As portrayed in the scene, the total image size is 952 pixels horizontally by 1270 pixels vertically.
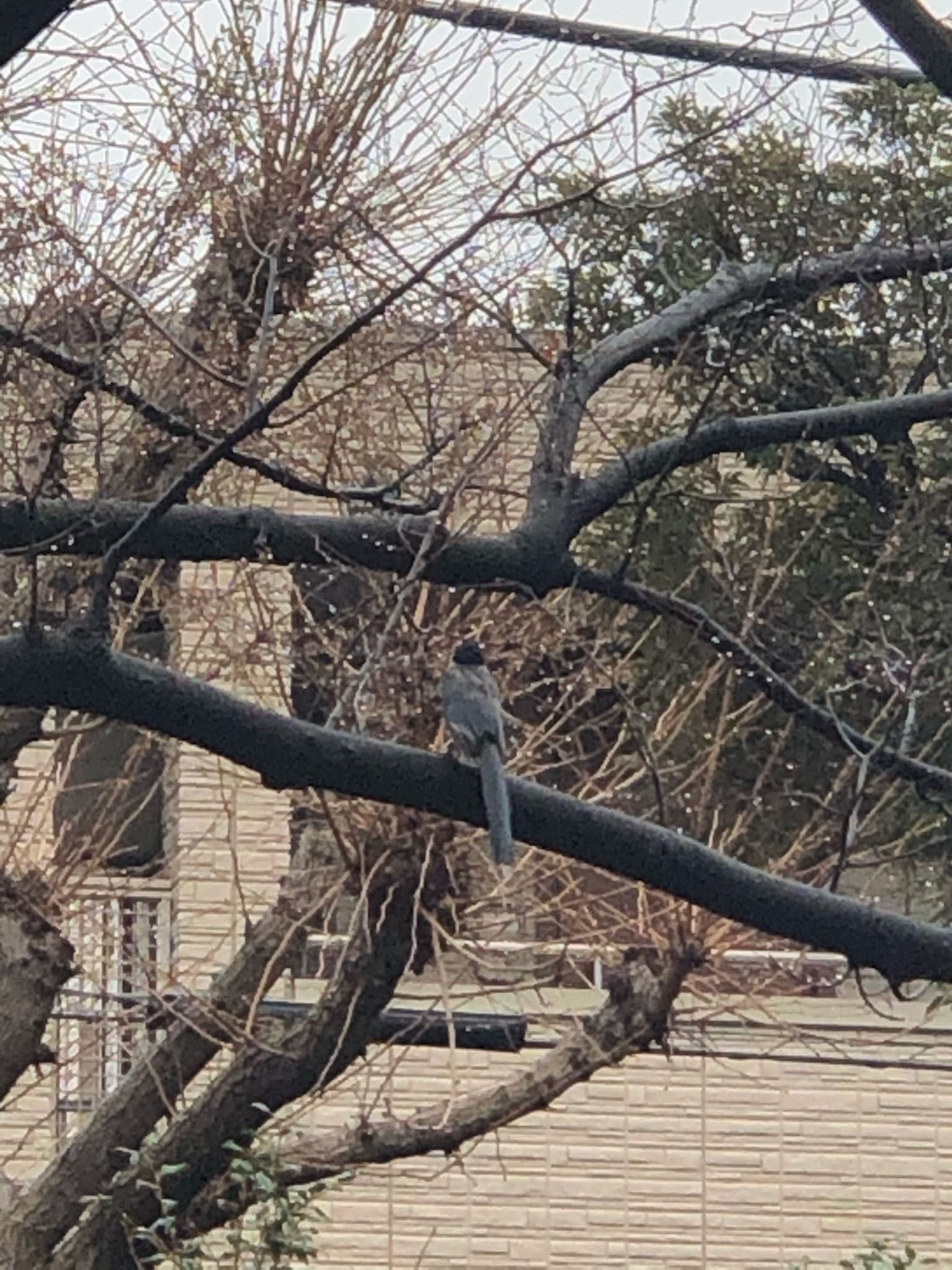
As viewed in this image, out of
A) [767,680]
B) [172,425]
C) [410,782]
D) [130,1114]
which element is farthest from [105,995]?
[410,782]

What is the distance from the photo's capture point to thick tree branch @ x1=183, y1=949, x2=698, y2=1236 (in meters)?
6.17

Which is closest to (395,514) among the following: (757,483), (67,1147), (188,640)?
(67,1147)

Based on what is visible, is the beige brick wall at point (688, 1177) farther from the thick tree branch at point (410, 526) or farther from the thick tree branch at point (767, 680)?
the thick tree branch at point (410, 526)

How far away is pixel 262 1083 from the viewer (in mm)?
6117

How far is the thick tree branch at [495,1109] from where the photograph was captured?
617 centimetres

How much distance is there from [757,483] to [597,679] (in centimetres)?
275

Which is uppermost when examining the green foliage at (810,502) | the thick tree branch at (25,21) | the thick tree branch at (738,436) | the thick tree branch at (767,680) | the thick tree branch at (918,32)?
the green foliage at (810,502)

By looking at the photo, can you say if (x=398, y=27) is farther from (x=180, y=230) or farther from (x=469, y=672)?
(x=469, y=672)

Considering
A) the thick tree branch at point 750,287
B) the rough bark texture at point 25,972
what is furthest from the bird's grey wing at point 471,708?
the rough bark texture at point 25,972

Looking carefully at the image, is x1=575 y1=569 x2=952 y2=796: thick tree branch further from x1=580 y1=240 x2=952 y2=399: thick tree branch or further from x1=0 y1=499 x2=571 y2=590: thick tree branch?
x1=580 y1=240 x2=952 y2=399: thick tree branch

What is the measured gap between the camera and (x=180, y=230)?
6453mm

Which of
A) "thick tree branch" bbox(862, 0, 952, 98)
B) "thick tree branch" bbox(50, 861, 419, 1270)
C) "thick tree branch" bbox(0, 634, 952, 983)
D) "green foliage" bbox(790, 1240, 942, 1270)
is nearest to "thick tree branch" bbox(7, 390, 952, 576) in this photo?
"thick tree branch" bbox(0, 634, 952, 983)

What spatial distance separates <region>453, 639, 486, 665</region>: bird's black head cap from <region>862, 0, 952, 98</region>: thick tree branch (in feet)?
6.90

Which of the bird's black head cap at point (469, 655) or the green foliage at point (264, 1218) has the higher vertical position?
the bird's black head cap at point (469, 655)
